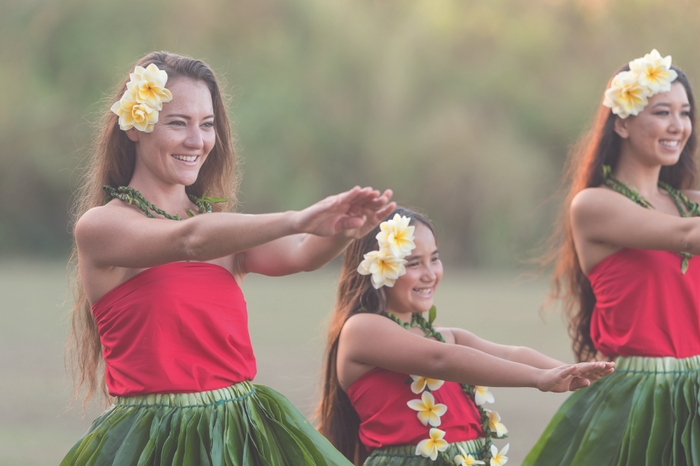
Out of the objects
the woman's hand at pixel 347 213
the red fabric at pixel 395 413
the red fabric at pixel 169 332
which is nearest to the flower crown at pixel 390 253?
the red fabric at pixel 395 413

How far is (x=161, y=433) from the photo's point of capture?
186cm

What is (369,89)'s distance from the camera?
12.1 meters

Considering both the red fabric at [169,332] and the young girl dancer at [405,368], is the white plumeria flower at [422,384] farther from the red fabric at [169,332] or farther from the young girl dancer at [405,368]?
the red fabric at [169,332]

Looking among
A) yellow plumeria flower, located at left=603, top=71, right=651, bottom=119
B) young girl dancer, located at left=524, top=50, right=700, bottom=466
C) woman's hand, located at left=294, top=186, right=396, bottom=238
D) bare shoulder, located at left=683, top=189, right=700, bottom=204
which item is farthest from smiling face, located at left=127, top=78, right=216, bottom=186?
bare shoulder, located at left=683, top=189, right=700, bottom=204

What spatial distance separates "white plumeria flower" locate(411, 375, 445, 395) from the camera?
7.64ft

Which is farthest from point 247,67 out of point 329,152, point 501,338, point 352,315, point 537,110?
point 352,315

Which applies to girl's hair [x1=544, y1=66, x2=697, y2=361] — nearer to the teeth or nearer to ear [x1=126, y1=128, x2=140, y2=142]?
the teeth

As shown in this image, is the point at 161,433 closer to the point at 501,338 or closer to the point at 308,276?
the point at 501,338

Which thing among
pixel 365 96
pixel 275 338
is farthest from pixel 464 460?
pixel 365 96

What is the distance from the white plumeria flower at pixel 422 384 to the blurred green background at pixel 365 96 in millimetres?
7098

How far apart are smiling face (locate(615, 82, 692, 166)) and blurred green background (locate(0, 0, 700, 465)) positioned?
6665 mm

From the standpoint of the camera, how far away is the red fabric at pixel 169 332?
1.87m

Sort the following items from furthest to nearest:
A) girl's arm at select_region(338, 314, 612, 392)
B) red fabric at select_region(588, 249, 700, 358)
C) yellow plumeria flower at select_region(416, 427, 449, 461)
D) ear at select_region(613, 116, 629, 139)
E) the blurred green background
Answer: the blurred green background, ear at select_region(613, 116, 629, 139), red fabric at select_region(588, 249, 700, 358), yellow plumeria flower at select_region(416, 427, 449, 461), girl's arm at select_region(338, 314, 612, 392)

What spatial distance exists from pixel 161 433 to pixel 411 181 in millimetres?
9488
